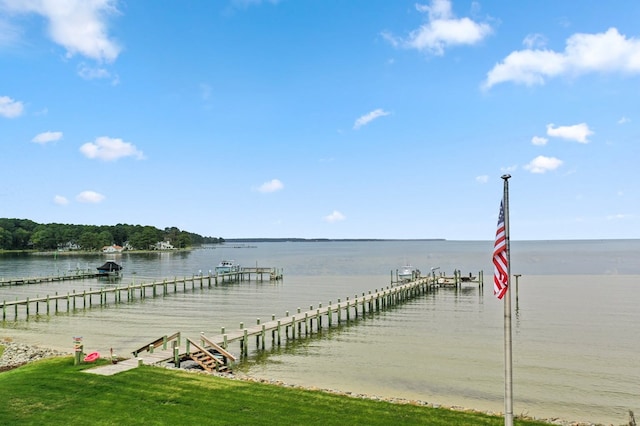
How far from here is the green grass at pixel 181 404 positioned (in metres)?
14.1

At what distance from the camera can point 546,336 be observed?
33.4 m

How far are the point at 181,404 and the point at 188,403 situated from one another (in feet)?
0.72

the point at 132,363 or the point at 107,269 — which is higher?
the point at 132,363

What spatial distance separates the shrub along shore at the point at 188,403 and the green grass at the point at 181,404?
25 mm

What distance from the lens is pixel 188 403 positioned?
15453mm

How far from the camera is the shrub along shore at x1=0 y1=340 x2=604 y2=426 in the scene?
46.5 feet

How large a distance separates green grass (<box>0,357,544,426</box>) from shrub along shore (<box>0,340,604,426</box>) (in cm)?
3

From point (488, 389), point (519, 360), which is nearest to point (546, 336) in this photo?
point (519, 360)

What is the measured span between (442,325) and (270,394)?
2444cm

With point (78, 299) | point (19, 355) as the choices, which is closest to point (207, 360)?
point (19, 355)

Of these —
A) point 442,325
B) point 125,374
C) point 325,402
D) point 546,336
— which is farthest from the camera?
point 442,325

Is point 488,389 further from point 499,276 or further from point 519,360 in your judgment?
point 499,276

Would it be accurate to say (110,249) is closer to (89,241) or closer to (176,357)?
(89,241)

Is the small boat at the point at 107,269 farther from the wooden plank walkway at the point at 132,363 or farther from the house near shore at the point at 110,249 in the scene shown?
the house near shore at the point at 110,249
